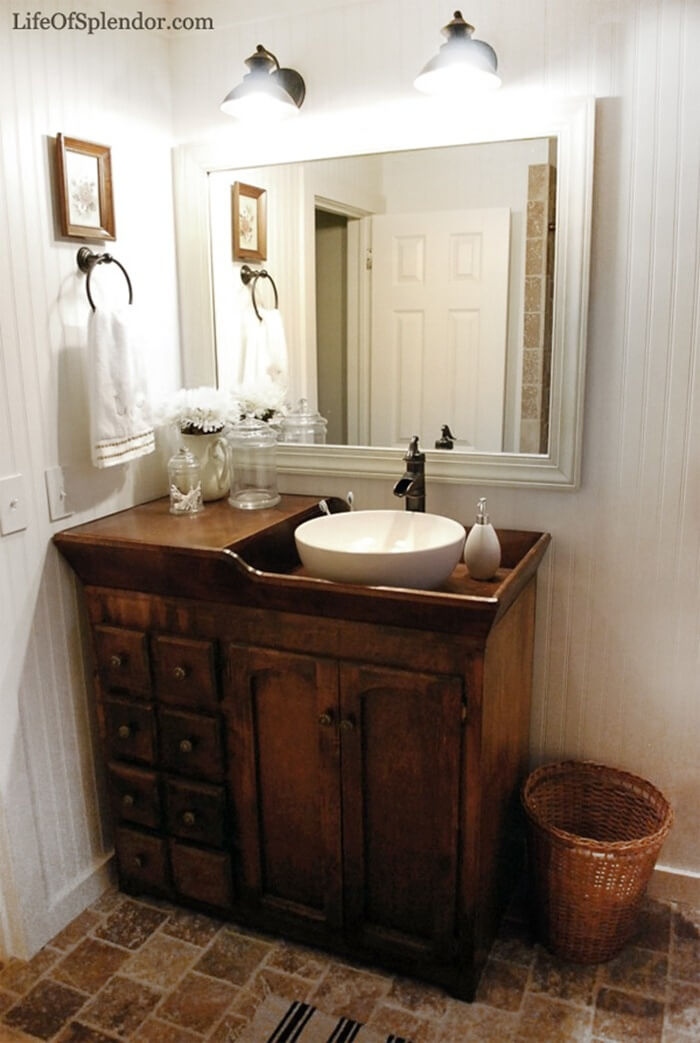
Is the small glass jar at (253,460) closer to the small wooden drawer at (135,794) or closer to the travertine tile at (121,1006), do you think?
the small wooden drawer at (135,794)

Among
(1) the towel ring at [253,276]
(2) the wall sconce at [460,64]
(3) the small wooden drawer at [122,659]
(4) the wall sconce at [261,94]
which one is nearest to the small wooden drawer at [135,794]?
(3) the small wooden drawer at [122,659]

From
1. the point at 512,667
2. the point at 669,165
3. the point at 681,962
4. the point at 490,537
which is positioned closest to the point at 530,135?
the point at 669,165

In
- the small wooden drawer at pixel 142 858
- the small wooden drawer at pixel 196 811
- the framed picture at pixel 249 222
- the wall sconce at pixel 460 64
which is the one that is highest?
the wall sconce at pixel 460 64

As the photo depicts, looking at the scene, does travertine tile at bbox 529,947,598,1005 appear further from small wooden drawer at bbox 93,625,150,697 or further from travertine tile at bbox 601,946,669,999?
small wooden drawer at bbox 93,625,150,697

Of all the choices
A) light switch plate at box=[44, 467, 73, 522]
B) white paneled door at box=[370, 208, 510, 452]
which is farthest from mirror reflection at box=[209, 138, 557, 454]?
light switch plate at box=[44, 467, 73, 522]

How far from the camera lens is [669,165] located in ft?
6.03

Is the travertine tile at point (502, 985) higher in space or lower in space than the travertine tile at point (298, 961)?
lower

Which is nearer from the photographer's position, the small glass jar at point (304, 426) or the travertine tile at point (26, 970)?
the travertine tile at point (26, 970)

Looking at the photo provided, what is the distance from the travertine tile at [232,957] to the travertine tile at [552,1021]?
63 cm

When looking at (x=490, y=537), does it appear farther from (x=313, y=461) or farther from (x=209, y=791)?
(x=209, y=791)

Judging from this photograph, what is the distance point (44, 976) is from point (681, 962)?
1530mm

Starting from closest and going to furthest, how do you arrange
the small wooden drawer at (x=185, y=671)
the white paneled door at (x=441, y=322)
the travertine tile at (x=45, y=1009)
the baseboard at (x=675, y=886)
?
the travertine tile at (x=45, y=1009), the small wooden drawer at (x=185, y=671), the white paneled door at (x=441, y=322), the baseboard at (x=675, y=886)

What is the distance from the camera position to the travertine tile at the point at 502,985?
186 cm

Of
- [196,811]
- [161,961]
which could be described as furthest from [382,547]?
[161,961]
